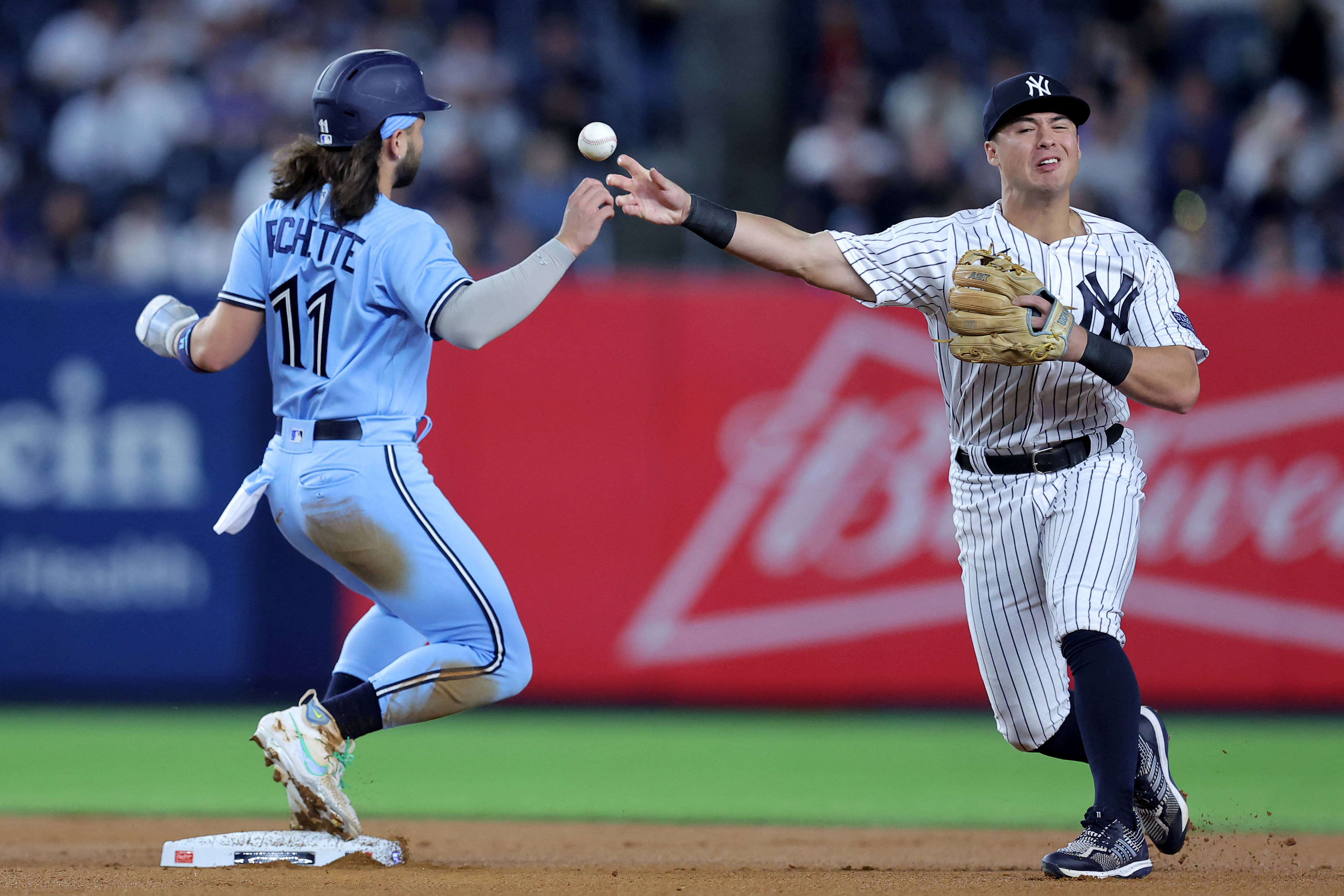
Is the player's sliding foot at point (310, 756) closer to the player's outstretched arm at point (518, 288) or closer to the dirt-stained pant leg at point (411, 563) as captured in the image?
the dirt-stained pant leg at point (411, 563)

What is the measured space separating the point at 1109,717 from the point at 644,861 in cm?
152

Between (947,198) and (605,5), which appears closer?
(947,198)

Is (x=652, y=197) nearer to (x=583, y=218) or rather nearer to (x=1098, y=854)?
(x=583, y=218)

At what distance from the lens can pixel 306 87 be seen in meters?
11.1

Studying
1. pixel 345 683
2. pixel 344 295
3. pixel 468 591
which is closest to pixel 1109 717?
pixel 468 591

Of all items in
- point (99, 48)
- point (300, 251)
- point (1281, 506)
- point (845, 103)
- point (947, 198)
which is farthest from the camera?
point (99, 48)

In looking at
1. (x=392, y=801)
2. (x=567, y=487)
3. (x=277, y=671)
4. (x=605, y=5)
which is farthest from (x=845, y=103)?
(x=392, y=801)

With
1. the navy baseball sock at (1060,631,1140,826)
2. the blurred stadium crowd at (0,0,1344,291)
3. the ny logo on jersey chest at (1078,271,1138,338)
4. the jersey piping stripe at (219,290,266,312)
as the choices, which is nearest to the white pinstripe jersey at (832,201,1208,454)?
the ny logo on jersey chest at (1078,271,1138,338)

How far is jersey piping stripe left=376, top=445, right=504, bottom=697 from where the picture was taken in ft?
13.5

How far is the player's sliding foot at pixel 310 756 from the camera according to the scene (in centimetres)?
406

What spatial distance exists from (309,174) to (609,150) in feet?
2.68

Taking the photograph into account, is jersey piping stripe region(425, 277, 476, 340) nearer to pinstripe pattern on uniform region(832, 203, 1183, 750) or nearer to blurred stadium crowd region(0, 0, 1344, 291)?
pinstripe pattern on uniform region(832, 203, 1183, 750)

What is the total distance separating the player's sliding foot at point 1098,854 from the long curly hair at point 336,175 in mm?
2418

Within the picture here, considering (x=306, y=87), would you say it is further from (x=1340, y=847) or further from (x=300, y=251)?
(x=1340, y=847)
